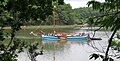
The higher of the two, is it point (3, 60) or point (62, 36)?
point (3, 60)

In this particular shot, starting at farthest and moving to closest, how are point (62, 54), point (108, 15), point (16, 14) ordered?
point (62, 54) → point (16, 14) → point (108, 15)

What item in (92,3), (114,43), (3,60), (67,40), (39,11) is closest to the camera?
(92,3)

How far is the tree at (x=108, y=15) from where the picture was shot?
5.12ft

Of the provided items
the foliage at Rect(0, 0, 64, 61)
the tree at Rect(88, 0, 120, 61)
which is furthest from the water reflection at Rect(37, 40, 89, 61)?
the tree at Rect(88, 0, 120, 61)

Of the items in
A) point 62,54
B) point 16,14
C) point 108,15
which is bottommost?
point 62,54

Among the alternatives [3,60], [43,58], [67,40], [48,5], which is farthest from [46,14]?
[67,40]

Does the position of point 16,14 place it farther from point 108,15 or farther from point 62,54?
point 62,54

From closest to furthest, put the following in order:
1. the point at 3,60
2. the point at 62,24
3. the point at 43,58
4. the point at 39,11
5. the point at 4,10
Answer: the point at 3,60
the point at 4,10
the point at 39,11
the point at 43,58
the point at 62,24

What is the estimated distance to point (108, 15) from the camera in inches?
63.7

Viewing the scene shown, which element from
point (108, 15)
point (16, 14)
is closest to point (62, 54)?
point (16, 14)

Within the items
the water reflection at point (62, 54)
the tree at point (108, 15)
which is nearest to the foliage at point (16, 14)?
the tree at point (108, 15)

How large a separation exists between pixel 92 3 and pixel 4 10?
3.85ft

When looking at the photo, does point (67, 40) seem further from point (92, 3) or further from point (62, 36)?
point (92, 3)

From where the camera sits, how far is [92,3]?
68.7 inches
